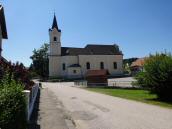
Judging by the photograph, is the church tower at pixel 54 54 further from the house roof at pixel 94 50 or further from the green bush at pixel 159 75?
the green bush at pixel 159 75

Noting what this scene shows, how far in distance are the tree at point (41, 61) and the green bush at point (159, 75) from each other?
75.1 metres

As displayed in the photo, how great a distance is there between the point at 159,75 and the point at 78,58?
63.9 metres

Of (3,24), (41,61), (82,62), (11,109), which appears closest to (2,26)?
(3,24)

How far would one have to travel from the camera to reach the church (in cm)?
8498

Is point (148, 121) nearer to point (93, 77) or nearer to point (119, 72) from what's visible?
point (93, 77)

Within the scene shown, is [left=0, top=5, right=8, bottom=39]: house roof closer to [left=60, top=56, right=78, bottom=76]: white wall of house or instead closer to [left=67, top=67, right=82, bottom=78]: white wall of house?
[left=67, top=67, right=82, bottom=78]: white wall of house

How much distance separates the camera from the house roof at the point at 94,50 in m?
87.4

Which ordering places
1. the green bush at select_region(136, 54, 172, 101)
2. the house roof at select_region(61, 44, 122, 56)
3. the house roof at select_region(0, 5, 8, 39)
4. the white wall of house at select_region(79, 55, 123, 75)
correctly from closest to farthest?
the house roof at select_region(0, 5, 8, 39) → the green bush at select_region(136, 54, 172, 101) → the house roof at select_region(61, 44, 122, 56) → the white wall of house at select_region(79, 55, 123, 75)

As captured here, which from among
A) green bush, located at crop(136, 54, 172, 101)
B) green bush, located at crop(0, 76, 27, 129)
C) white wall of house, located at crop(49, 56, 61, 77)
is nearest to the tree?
white wall of house, located at crop(49, 56, 61, 77)

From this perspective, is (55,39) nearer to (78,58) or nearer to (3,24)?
(78,58)

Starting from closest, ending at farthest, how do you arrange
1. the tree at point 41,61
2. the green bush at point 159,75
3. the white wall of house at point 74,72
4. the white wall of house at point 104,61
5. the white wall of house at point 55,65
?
1. the green bush at point 159,75
2. the white wall of house at point 74,72
3. the white wall of house at point 55,65
4. the white wall of house at point 104,61
5. the tree at point 41,61

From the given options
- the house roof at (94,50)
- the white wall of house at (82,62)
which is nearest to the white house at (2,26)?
the white wall of house at (82,62)

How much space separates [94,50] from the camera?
300ft

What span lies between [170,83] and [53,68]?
64.0 meters
